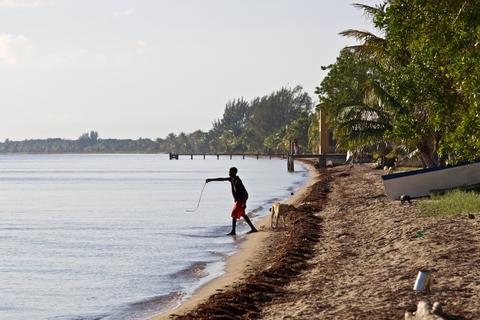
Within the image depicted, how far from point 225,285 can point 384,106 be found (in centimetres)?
2507

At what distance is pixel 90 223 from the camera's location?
112 ft

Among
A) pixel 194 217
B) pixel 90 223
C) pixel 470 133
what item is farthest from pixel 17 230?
pixel 470 133

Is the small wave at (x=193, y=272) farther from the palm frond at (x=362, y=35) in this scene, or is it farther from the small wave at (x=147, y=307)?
the palm frond at (x=362, y=35)

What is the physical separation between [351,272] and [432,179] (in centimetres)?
1525

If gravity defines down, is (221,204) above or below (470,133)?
below

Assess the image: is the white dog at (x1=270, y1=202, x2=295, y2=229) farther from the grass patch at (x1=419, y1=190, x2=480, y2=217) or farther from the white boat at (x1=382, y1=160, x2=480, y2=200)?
the white boat at (x1=382, y1=160, x2=480, y2=200)

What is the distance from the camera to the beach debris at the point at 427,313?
8.99m

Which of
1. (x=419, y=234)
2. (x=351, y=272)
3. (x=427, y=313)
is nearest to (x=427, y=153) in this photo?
(x=419, y=234)

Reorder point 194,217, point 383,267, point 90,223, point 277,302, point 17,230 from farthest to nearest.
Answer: point 194,217, point 90,223, point 17,230, point 383,267, point 277,302

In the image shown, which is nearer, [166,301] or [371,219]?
[166,301]

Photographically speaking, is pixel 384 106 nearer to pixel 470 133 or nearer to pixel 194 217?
pixel 194 217

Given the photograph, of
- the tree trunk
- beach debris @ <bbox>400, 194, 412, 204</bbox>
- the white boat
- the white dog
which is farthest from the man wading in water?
the tree trunk

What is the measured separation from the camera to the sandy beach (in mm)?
10789

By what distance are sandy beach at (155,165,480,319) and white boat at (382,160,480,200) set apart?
462 cm
